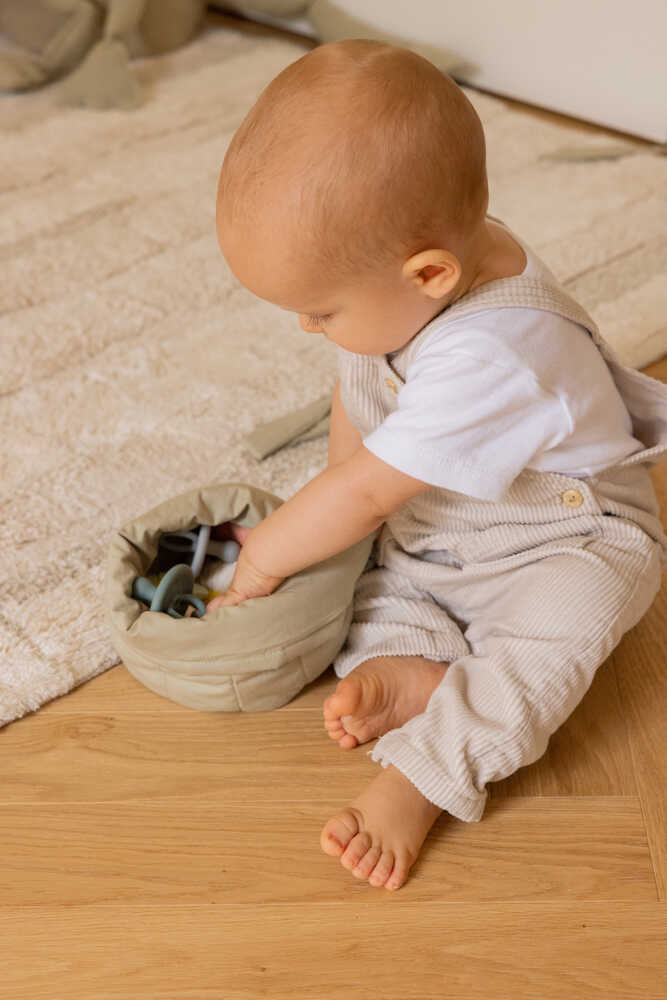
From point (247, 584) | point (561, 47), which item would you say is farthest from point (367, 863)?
point (561, 47)

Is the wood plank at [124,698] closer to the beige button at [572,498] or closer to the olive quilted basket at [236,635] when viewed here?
the olive quilted basket at [236,635]

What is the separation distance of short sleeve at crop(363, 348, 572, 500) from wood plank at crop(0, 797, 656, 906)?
0.26 m

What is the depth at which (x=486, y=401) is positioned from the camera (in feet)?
2.40

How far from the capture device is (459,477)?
2.43 ft

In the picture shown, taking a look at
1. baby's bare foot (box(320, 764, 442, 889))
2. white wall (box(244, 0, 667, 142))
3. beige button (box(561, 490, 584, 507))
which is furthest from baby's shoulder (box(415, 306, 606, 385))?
white wall (box(244, 0, 667, 142))

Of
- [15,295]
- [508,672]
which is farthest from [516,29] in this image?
[508,672]

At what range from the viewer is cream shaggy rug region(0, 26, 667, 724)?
103 cm

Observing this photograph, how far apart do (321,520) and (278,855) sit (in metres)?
0.25

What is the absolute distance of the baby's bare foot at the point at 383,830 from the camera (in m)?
0.76

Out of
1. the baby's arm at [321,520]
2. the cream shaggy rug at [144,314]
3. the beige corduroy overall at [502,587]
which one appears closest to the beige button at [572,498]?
the beige corduroy overall at [502,587]

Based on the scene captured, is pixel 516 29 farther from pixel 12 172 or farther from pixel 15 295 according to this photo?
pixel 15 295

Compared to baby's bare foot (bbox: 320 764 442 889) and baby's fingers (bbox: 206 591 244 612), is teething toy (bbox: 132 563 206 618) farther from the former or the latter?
baby's bare foot (bbox: 320 764 442 889)

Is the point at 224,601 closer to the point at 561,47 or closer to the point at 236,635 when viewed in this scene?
the point at 236,635

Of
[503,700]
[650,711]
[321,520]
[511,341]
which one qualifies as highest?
[511,341]
